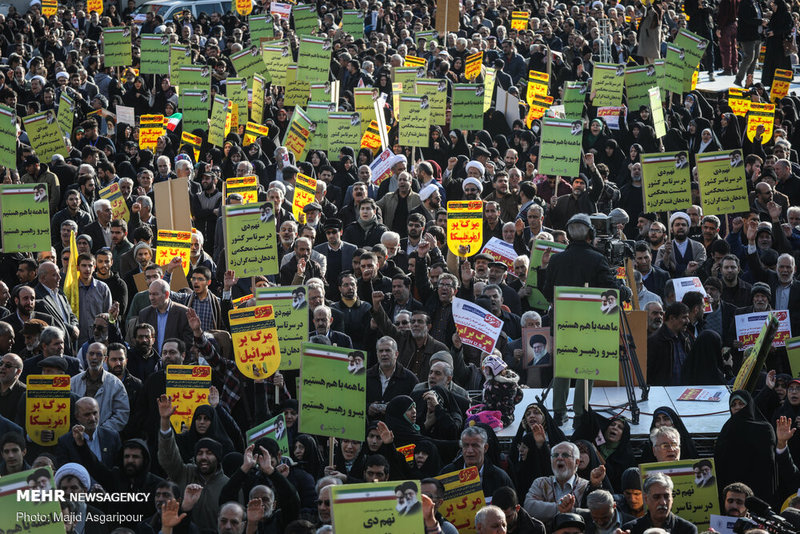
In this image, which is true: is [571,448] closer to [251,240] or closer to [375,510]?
[375,510]

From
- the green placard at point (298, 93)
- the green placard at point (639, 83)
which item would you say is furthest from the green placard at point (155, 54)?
the green placard at point (639, 83)

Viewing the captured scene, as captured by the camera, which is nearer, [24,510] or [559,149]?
[24,510]

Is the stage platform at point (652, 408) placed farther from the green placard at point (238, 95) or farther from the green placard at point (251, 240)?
the green placard at point (238, 95)

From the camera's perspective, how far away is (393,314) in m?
10.8

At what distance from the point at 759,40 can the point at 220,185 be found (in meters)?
11.9

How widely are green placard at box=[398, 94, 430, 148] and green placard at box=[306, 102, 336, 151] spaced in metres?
1.07

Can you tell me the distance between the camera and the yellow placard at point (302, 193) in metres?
13.5

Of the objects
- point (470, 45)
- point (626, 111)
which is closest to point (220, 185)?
point (626, 111)

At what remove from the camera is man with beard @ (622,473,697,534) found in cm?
694

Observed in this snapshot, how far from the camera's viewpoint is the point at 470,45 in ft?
72.1

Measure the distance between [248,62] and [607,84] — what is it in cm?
557

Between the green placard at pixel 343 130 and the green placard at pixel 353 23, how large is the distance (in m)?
7.88

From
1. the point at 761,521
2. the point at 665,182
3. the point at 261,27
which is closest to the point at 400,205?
the point at 665,182

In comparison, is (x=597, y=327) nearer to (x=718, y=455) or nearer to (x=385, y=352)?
(x=718, y=455)
